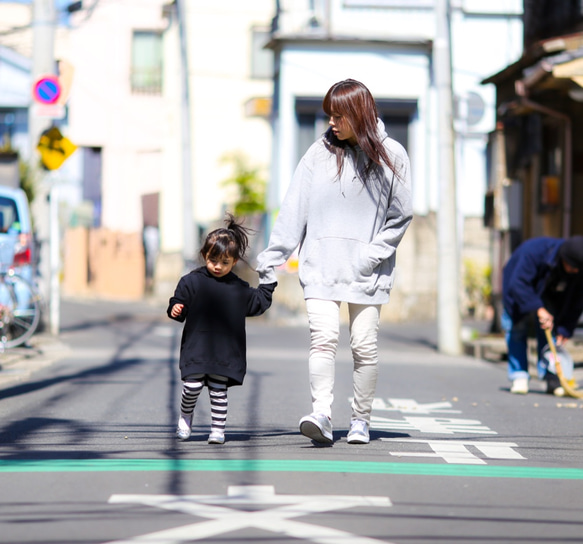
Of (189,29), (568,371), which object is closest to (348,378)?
(568,371)

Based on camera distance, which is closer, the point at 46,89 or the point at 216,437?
the point at 216,437

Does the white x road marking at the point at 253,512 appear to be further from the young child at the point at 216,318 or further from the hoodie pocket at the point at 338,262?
the hoodie pocket at the point at 338,262

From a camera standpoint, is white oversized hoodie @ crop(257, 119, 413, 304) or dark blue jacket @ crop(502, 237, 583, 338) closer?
white oversized hoodie @ crop(257, 119, 413, 304)

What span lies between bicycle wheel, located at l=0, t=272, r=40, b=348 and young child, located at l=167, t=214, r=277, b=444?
5911mm

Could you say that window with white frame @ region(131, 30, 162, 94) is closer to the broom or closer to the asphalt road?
the asphalt road

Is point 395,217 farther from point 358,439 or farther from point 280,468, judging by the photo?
point 280,468

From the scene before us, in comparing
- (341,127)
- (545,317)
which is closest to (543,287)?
(545,317)

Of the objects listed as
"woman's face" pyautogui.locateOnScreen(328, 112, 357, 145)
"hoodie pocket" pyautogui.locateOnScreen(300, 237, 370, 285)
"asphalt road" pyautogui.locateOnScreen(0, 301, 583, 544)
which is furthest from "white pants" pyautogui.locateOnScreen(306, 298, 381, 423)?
"woman's face" pyautogui.locateOnScreen(328, 112, 357, 145)

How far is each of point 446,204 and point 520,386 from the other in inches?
205

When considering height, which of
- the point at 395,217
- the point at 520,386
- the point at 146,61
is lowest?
the point at 520,386

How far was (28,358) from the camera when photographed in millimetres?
11422

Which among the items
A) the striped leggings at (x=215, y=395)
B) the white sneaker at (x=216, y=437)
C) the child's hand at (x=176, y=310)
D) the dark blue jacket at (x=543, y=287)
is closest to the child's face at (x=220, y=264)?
the child's hand at (x=176, y=310)

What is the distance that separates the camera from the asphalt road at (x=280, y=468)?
4.07 meters

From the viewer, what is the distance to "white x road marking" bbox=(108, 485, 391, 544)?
390 cm
